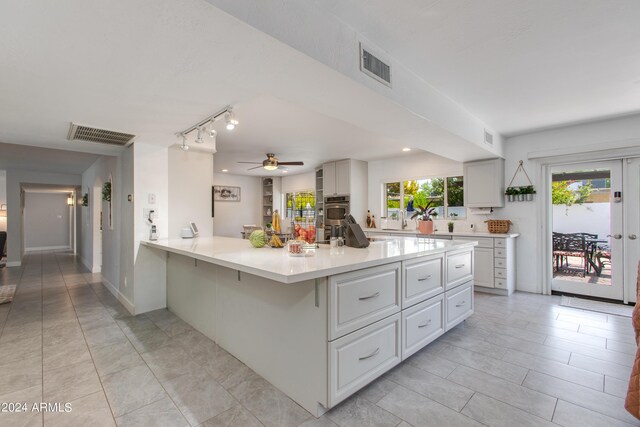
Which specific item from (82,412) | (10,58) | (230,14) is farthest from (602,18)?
(82,412)

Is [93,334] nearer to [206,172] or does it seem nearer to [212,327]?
[212,327]

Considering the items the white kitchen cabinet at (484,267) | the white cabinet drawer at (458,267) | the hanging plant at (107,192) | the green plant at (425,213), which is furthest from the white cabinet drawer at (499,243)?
the hanging plant at (107,192)

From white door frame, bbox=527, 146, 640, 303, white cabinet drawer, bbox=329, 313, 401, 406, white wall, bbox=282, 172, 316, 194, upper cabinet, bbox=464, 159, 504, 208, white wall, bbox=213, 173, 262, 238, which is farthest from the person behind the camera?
white wall, bbox=213, 173, 262, 238

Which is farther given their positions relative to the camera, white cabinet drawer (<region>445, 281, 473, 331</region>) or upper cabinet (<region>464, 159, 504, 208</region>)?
upper cabinet (<region>464, 159, 504, 208</region>)

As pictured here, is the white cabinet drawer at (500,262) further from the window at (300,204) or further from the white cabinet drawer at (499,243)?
the window at (300,204)

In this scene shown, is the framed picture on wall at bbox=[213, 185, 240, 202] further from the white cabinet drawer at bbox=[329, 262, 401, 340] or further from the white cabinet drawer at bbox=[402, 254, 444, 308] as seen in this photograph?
the white cabinet drawer at bbox=[329, 262, 401, 340]

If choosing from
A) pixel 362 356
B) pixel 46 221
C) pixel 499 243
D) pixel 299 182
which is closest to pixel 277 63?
pixel 362 356

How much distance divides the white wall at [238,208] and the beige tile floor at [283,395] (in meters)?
5.10

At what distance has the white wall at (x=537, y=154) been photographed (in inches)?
151

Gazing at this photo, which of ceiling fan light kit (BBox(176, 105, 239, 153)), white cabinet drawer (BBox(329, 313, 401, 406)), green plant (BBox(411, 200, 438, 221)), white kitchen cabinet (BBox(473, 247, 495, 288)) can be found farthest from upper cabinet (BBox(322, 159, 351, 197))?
white cabinet drawer (BBox(329, 313, 401, 406))

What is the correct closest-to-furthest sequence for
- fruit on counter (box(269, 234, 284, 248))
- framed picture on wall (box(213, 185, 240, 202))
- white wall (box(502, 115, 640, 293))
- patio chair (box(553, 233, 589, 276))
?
fruit on counter (box(269, 234, 284, 248)) < white wall (box(502, 115, 640, 293)) < patio chair (box(553, 233, 589, 276)) < framed picture on wall (box(213, 185, 240, 202))

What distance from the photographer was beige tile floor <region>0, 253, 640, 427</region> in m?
1.71

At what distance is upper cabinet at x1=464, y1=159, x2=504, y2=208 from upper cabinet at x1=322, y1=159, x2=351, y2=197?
7.43 ft

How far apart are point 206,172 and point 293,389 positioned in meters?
3.22
